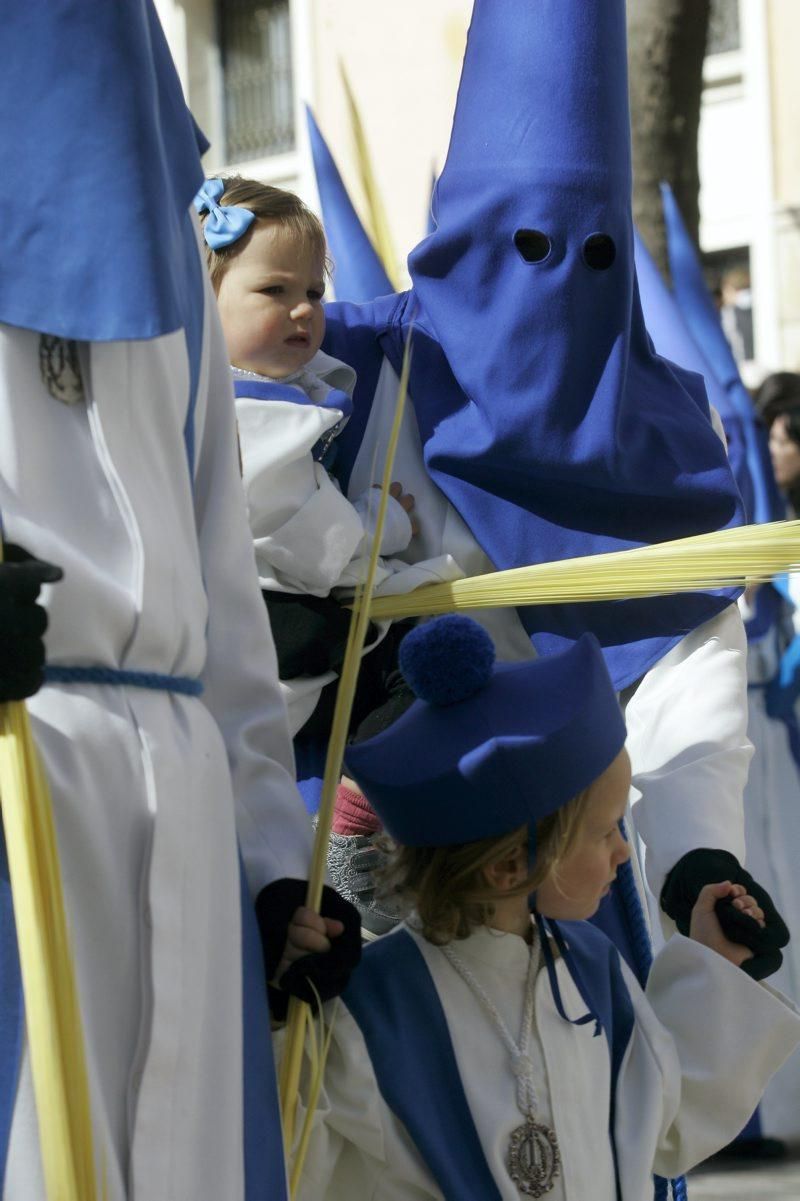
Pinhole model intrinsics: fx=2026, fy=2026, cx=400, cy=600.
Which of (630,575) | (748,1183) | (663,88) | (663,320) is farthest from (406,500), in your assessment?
(663,88)

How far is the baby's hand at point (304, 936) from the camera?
217 cm

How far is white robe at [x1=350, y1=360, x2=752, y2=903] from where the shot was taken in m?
2.88

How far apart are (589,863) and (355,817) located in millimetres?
465

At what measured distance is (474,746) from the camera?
2359mm

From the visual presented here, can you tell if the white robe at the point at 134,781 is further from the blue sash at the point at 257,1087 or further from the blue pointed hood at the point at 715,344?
the blue pointed hood at the point at 715,344

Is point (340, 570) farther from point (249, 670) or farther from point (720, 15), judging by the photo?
point (720, 15)

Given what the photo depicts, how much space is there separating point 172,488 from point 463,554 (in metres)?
1.04

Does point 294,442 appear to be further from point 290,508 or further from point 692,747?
point 692,747

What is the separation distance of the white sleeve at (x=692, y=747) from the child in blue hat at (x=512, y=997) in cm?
29

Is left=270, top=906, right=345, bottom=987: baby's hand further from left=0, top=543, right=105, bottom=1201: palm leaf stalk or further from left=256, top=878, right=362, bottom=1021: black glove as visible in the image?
left=0, top=543, right=105, bottom=1201: palm leaf stalk

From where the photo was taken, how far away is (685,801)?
2.88 metres

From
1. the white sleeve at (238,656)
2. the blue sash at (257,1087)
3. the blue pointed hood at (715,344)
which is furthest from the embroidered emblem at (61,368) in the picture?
the blue pointed hood at (715,344)

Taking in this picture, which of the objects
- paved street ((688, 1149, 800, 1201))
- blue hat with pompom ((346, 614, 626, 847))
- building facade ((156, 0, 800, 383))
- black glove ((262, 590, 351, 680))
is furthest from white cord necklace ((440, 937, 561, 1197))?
building facade ((156, 0, 800, 383))

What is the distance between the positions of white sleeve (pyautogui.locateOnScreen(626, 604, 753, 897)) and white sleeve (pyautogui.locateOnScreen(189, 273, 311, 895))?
0.76 meters
